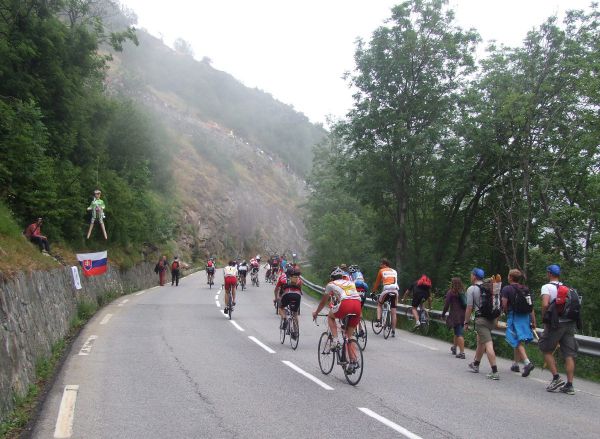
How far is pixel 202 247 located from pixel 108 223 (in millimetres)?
37110

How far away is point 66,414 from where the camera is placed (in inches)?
254

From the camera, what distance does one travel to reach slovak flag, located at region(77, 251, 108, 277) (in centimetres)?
1988

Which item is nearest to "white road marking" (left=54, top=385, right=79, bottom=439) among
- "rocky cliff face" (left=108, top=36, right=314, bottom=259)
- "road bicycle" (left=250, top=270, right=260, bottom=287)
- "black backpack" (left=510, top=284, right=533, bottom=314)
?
"black backpack" (left=510, top=284, right=533, bottom=314)

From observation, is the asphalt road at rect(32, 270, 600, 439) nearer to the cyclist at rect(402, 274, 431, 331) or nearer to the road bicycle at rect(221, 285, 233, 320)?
the cyclist at rect(402, 274, 431, 331)

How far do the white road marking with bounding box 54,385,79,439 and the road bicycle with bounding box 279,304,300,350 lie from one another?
16.5 ft

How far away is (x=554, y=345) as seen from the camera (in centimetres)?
848

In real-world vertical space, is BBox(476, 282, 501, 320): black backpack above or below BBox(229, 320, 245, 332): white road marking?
above

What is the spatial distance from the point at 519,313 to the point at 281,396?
14.8ft

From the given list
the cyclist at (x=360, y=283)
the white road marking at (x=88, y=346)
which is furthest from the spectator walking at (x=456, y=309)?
the white road marking at (x=88, y=346)

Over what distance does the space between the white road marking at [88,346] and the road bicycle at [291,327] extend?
4.03 m

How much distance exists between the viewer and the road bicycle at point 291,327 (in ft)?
38.9

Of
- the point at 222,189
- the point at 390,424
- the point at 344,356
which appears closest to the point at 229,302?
the point at 344,356

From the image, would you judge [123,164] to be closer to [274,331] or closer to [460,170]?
[460,170]

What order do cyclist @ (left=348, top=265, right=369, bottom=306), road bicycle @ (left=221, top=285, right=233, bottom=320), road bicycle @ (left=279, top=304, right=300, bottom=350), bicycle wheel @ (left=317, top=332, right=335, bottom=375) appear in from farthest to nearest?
1. road bicycle @ (left=221, top=285, right=233, bottom=320)
2. cyclist @ (left=348, top=265, right=369, bottom=306)
3. road bicycle @ (left=279, top=304, right=300, bottom=350)
4. bicycle wheel @ (left=317, top=332, right=335, bottom=375)
